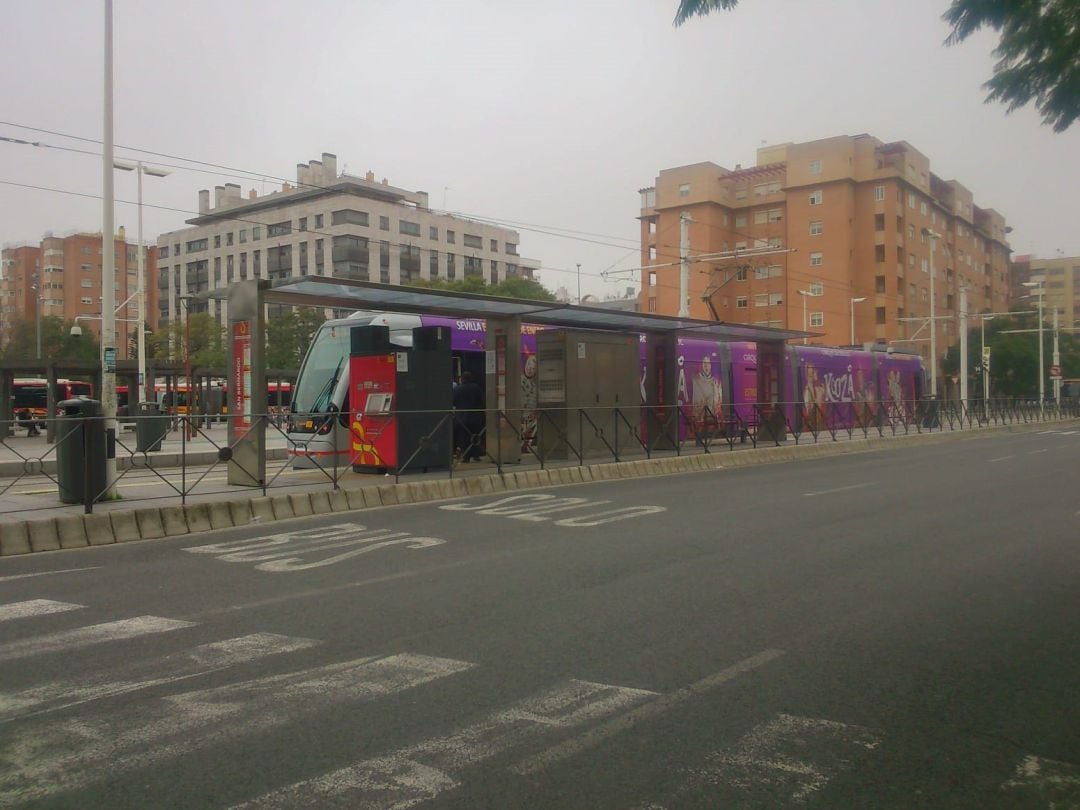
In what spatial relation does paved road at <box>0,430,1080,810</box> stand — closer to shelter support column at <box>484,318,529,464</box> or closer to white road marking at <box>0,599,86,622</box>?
white road marking at <box>0,599,86,622</box>

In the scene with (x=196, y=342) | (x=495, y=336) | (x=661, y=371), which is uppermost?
(x=196, y=342)

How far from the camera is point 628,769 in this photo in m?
3.59

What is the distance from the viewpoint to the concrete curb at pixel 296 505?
9.43 m

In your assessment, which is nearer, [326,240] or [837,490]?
[837,490]

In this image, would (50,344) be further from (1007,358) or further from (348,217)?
(1007,358)

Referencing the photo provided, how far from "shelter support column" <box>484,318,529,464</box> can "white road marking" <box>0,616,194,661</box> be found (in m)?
9.79

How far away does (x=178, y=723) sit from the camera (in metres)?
4.13

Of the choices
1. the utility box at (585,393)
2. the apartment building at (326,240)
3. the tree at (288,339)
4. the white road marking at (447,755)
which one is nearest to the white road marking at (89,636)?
the white road marking at (447,755)

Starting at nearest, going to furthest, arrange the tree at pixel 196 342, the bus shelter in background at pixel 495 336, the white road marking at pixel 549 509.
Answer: the white road marking at pixel 549 509
the bus shelter in background at pixel 495 336
the tree at pixel 196 342

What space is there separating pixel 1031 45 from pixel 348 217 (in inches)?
2784

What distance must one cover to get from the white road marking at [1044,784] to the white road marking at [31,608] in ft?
20.6

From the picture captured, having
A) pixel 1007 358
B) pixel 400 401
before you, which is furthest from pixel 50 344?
pixel 1007 358

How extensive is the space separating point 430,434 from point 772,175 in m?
67.4

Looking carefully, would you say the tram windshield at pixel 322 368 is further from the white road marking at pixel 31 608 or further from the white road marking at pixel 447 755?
the white road marking at pixel 447 755
